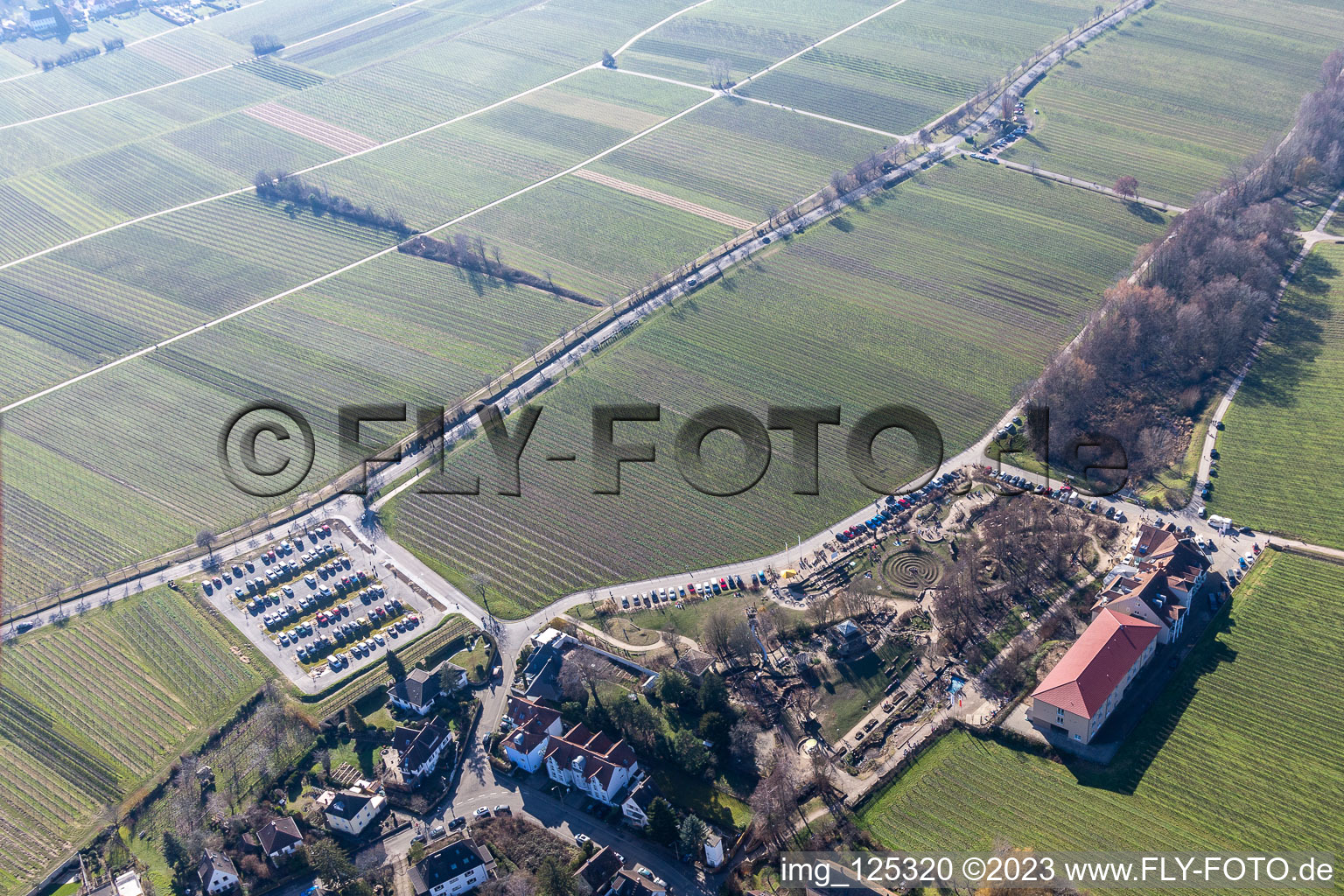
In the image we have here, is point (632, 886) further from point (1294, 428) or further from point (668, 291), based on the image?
point (668, 291)

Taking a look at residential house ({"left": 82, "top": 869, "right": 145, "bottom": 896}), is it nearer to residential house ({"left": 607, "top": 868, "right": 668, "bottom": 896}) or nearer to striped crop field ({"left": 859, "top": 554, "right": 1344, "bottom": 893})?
residential house ({"left": 607, "top": 868, "right": 668, "bottom": 896})

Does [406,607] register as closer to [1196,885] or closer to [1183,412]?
[1196,885]

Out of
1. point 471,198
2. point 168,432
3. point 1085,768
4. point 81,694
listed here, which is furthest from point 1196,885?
point 471,198

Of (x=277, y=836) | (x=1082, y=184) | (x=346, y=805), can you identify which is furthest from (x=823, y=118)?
(x=277, y=836)

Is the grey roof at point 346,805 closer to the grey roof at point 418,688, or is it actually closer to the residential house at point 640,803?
the grey roof at point 418,688

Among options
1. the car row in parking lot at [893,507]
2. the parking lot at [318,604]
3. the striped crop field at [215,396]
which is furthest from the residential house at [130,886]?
the car row in parking lot at [893,507]

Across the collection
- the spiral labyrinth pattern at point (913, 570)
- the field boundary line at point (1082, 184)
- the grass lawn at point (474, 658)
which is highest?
the field boundary line at point (1082, 184)
